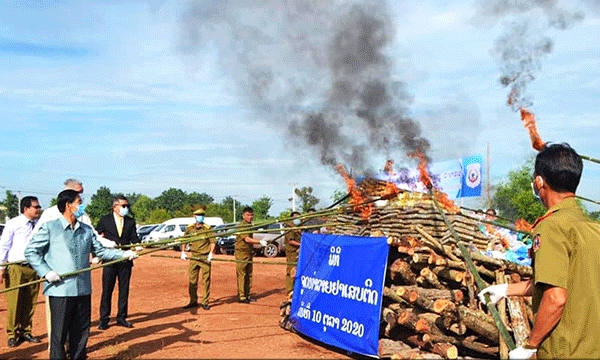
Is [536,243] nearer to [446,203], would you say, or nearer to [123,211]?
[446,203]

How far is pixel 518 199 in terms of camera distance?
81.3 ft

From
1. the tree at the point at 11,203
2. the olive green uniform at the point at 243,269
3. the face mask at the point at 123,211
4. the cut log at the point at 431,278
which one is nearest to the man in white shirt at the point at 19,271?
the face mask at the point at 123,211

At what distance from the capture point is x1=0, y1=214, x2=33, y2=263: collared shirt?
823 cm

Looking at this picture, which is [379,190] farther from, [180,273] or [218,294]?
[180,273]

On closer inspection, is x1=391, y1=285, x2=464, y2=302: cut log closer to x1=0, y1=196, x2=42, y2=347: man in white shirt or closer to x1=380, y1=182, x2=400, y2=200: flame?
x1=380, y1=182, x2=400, y2=200: flame

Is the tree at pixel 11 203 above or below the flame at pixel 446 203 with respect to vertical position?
above

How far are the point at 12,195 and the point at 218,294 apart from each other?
73.9 m

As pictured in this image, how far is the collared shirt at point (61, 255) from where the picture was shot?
6111 millimetres

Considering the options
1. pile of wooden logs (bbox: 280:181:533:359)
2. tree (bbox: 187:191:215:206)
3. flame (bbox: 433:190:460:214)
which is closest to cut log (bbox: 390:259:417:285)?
pile of wooden logs (bbox: 280:181:533:359)

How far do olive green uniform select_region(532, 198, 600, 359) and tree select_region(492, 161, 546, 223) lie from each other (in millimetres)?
17029

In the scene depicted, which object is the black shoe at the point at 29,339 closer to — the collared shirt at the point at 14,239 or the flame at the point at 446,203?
the collared shirt at the point at 14,239

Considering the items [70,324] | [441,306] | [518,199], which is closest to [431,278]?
[441,306]

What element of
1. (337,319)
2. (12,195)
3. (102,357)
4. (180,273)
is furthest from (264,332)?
(12,195)

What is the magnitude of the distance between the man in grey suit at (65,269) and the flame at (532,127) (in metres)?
4.77
